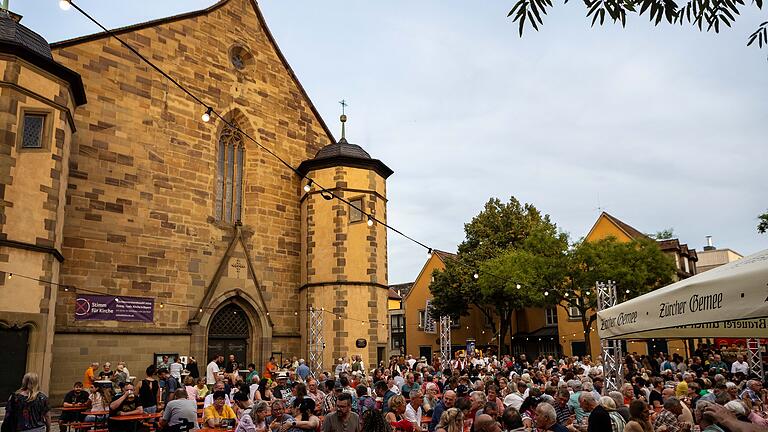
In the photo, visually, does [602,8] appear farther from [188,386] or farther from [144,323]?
[144,323]

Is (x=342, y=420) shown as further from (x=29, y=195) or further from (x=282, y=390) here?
(x=29, y=195)

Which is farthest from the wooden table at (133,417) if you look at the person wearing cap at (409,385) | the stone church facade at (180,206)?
the stone church facade at (180,206)

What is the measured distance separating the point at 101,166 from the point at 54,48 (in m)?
3.80

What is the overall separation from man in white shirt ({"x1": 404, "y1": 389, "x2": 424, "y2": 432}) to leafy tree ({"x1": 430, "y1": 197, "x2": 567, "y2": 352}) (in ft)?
94.0

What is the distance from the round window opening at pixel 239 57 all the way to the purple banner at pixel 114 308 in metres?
9.82

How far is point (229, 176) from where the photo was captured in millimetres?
22438

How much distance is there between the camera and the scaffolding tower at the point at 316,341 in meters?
21.6

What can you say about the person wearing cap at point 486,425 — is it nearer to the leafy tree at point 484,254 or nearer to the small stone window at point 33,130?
the small stone window at point 33,130

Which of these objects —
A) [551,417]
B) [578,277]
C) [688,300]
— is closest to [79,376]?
[551,417]

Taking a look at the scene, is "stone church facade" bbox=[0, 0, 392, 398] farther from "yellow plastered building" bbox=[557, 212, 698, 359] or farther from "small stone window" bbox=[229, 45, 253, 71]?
"yellow plastered building" bbox=[557, 212, 698, 359]

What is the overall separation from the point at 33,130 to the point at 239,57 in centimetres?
991

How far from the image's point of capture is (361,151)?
24.4 meters

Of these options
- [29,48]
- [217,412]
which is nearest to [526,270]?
[29,48]

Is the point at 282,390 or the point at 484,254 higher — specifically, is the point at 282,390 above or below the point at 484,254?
below
